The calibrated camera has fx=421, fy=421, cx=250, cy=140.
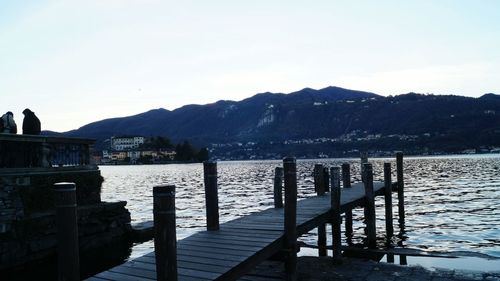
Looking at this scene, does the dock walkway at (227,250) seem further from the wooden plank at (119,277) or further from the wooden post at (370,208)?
the wooden post at (370,208)

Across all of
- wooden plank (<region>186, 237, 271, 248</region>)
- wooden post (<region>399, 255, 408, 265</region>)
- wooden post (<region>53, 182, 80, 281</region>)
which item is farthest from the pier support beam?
wooden post (<region>53, 182, 80, 281</region>)

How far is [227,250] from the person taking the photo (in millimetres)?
8750

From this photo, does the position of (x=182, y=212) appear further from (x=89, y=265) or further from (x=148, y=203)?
(x=89, y=265)

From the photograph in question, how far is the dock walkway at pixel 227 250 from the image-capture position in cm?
731

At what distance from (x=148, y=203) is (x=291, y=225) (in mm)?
27892

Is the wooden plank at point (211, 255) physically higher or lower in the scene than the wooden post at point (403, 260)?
higher

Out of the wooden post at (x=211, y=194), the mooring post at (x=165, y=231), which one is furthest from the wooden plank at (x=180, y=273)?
the wooden post at (x=211, y=194)

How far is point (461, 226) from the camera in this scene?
71.5ft

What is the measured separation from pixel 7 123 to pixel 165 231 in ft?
41.2

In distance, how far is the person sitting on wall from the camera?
15531 mm

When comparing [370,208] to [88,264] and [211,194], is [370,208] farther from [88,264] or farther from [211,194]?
[88,264]

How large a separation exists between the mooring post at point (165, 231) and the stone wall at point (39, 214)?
8971mm

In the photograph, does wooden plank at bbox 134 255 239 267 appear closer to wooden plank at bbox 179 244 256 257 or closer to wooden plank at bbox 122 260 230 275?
wooden plank at bbox 122 260 230 275

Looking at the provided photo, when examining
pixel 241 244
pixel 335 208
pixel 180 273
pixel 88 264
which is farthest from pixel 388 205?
pixel 180 273
